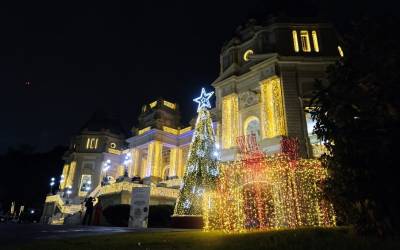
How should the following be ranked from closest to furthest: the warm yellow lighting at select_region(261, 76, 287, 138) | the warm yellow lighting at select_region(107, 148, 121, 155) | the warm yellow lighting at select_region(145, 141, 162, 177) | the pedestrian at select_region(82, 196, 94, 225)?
1. the pedestrian at select_region(82, 196, 94, 225)
2. the warm yellow lighting at select_region(261, 76, 287, 138)
3. the warm yellow lighting at select_region(145, 141, 162, 177)
4. the warm yellow lighting at select_region(107, 148, 121, 155)

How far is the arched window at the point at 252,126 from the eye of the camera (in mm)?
29844

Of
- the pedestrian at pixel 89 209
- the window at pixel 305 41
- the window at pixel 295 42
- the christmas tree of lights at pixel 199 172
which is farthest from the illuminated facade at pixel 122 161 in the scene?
the window at pixel 305 41

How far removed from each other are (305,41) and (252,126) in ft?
35.4

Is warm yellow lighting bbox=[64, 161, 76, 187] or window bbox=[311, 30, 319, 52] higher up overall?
window bbox=[311, 30, 319, 52]

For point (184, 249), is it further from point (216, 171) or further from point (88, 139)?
point (88, 139)

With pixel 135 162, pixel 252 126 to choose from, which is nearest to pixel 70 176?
pixel 135 162

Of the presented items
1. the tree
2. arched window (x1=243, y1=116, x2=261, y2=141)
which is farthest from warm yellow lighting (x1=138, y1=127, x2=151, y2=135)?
the tree

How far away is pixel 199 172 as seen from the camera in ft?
59.0

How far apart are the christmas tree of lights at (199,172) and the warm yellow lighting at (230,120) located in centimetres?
1094

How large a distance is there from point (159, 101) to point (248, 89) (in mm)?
23030

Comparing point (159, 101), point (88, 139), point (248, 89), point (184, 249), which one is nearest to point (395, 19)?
point (184, 249)

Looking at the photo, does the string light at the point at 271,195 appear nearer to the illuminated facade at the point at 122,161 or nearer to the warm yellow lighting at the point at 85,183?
the illuminated facade at the point at 122,161

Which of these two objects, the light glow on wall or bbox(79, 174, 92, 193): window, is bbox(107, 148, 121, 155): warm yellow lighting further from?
the light glow on wall

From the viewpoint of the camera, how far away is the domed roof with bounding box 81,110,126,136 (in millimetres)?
62822
